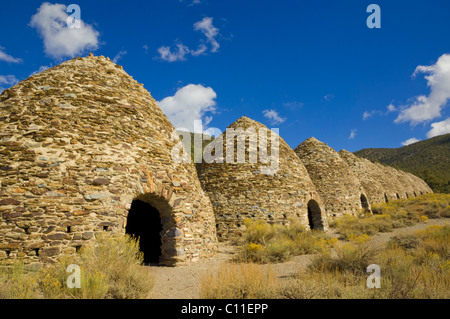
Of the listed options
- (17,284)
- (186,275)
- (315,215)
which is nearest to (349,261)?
(186,275)

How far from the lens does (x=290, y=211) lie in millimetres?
10977

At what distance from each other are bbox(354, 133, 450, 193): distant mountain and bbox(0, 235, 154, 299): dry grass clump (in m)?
45.4

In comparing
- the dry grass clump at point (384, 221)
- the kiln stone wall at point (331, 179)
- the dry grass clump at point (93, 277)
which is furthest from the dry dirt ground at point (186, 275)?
the kiln stone wall at point (331, 179)

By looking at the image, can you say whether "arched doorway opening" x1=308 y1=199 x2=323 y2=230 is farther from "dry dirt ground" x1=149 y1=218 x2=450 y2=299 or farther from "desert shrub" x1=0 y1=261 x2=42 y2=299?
"desert shrub" x1=0 y1=261 x2=42 y2=299

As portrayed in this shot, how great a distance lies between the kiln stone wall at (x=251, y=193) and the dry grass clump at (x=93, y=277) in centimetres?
590

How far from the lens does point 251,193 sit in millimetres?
10906

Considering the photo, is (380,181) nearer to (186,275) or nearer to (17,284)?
(186,275)

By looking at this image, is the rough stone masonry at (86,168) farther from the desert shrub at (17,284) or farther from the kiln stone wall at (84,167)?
the desert shrub at (17,284)

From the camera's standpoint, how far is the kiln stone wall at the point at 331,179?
1548 centimetres

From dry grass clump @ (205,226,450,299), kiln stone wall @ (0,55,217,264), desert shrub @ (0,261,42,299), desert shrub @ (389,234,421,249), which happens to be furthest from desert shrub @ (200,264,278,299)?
desert shrub @ (389,234,421,249)

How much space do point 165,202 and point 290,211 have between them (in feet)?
20.1

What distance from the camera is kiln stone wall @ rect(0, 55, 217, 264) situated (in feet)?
16.4

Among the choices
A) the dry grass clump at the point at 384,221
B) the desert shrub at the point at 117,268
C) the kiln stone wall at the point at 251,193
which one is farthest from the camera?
the dry grass clump at the point at 384,221
